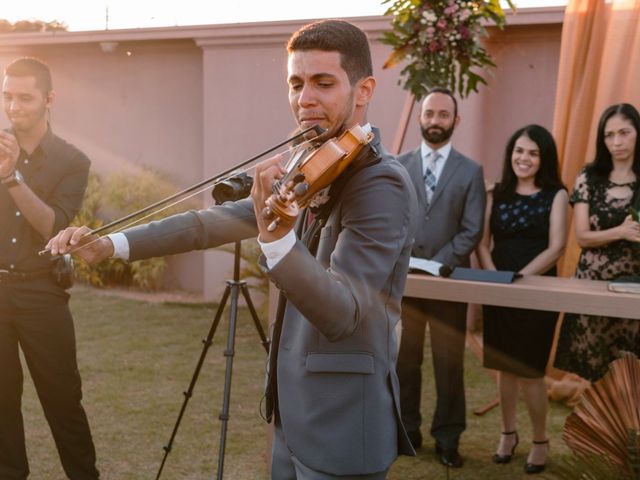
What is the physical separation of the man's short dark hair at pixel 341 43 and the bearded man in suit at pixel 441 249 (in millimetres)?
2863

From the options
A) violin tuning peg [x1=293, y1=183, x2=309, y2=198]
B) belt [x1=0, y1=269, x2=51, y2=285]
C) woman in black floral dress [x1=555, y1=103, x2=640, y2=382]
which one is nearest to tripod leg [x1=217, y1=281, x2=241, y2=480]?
belt [x1=0, y1=269, x2=51, y2=285]

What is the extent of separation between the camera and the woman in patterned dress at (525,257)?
4.63 metres

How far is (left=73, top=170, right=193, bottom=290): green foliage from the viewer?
1017cm

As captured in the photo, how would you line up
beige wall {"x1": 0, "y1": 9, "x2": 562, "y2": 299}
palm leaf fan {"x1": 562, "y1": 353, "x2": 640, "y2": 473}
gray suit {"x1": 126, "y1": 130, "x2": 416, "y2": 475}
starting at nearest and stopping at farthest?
gray suit {"x1": 126, "y1": 130, "x2": 416, "y2": 475} → palm leaf fan {"x1": 562, "y1": 353, "x2": 640, "y2": 473} → beige wall {"x1": 0, "y1": 9, "x2": 562, "y2": 299}

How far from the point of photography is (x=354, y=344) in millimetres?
2014

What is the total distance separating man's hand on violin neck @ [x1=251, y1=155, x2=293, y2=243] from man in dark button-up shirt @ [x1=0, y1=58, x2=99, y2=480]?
2174mm

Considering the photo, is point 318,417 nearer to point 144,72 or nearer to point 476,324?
point 476,324

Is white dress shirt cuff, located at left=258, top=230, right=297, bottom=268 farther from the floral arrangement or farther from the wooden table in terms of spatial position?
the floral arrangement

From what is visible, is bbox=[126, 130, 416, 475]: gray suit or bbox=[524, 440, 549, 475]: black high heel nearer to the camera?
bbox=[126, 130, 416, 475]: gray suit

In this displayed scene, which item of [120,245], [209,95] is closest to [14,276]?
[120,245]

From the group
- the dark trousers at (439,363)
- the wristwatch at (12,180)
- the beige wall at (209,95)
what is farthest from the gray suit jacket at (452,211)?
the beige wall at (209,95)

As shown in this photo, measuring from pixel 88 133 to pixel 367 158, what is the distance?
32.3ft

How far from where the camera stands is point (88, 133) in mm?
11102

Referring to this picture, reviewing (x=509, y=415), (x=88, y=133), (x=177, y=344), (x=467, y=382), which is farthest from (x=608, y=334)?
(x=88, y=133)
